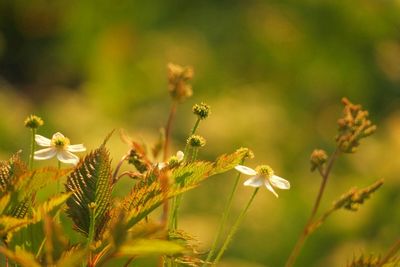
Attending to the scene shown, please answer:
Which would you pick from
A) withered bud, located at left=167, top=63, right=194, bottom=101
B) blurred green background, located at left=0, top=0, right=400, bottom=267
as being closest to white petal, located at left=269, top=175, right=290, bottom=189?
withered bud, located at left=167, top=63, right=194, bottom=101

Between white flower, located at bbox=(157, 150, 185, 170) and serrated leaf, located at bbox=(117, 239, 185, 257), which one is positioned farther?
white flower, located at bbox=(157, 150, 185, 170)

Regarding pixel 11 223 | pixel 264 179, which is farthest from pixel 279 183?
pixel 11 223

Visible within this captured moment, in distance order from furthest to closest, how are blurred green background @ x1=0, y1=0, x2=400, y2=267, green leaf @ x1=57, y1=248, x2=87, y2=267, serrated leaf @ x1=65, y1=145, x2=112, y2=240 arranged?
blurred green background @ x1=0, y1=0, x2=400, y2=267 < serrated leaf @ x1=65, y1=145, x2=112, y2=240 < green leaf @ x1=57, y1=248, x2=87, y2=267

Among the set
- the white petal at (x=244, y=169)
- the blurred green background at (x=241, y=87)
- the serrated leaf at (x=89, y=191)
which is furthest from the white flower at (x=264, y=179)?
the blurred green background at (x=241, y=87)

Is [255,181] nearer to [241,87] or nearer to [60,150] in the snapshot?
[60,150]

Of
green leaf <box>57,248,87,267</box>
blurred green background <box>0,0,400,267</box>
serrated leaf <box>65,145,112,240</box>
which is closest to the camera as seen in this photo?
green leaf <box>57,248,87,267</box>

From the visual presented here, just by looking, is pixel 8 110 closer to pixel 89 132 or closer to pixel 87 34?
pixel 89 132

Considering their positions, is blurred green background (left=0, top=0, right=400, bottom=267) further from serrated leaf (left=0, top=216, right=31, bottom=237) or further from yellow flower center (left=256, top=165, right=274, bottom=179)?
serrated leaf (left=0, top=216, right=31, bottom=237)
